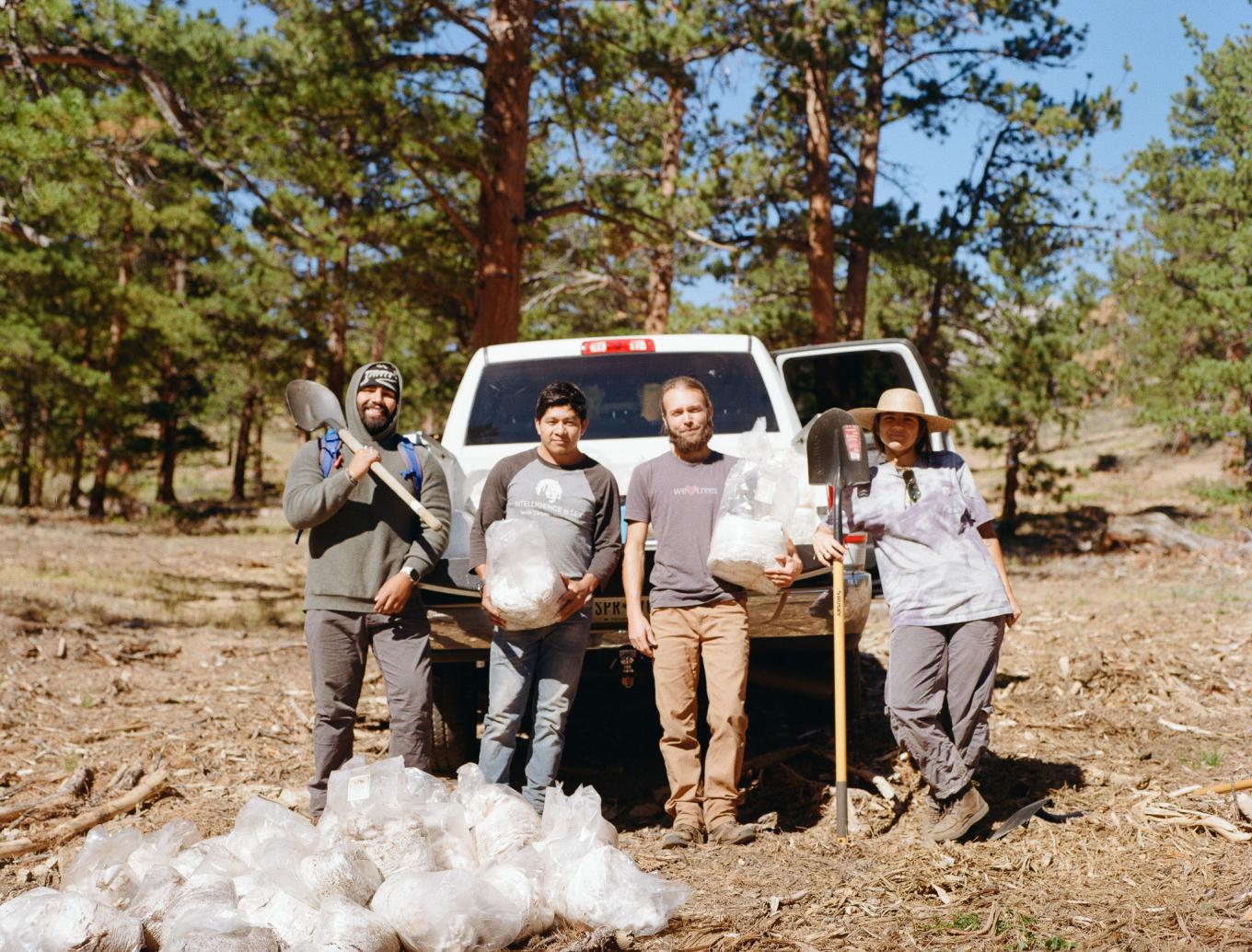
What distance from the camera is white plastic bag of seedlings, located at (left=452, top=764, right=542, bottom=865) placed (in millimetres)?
3855

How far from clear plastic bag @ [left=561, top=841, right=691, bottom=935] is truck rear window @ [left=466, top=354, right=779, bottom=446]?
8.09 feet

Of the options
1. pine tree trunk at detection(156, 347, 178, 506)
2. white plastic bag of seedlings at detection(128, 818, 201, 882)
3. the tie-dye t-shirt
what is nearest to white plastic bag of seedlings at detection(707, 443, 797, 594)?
the tie-dye t-shirt

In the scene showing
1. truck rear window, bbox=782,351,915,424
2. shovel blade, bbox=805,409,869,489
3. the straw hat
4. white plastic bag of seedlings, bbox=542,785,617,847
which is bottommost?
white plastic bag of seedlings, bbox=542,785,617,847

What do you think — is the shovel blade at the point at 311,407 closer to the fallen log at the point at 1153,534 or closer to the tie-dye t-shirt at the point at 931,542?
the tie-dye t-shirt at the point at 931,542

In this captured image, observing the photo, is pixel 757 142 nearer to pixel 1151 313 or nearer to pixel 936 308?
pixel 936 308

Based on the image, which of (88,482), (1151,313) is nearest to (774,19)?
(1151,313)

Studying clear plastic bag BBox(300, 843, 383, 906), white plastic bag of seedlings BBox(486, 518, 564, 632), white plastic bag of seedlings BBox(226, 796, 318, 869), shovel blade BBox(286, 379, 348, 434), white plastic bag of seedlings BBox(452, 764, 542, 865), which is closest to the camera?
clear plastic bag BBox(300, 843, 383, 906)

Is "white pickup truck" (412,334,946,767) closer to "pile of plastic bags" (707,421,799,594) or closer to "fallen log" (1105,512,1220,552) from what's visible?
"pile of plastic bags" (707,421,799,594)

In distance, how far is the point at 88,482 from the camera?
41.5m

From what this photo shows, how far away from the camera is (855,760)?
5.75 meters

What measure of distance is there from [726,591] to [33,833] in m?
3.18

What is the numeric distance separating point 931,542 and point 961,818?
1159 mm

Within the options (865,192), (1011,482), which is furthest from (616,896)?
(1011,482)

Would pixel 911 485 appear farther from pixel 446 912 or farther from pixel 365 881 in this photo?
pixel 365 881
